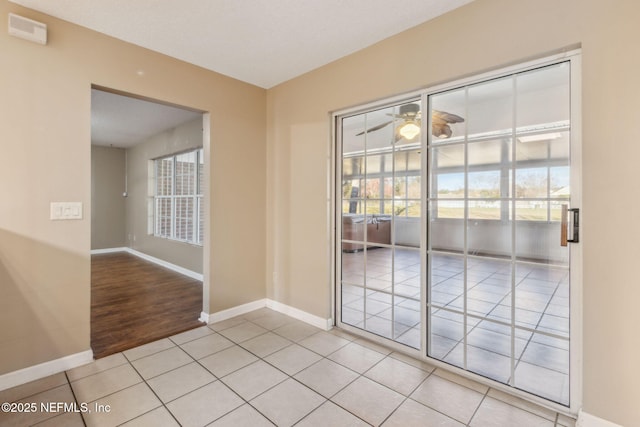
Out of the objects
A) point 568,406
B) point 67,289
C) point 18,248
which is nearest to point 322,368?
point 568,406

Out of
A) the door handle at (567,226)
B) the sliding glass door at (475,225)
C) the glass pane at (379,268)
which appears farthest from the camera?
the glass pane at (379,268)

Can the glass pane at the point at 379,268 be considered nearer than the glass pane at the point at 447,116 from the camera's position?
No

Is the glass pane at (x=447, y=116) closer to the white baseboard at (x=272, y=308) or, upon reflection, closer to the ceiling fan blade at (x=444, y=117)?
the ceiling fan blade at (x=444, y=117)

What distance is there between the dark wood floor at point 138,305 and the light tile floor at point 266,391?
0.33 m

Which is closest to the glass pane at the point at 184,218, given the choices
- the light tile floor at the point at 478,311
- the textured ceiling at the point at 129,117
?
the textured ceiling at the point at 129,117

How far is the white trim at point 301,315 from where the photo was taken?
2993 mm

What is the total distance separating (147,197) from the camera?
635cm

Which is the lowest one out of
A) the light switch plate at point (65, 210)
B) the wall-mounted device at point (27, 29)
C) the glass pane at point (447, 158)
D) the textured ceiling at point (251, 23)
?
the light switch plate at point (65, 210)

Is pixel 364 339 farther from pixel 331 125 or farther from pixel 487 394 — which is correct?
pixel 331 125

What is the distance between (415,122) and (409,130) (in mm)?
79

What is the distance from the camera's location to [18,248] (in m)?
2.09

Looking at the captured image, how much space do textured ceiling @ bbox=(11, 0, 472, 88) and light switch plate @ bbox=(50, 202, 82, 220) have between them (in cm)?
141

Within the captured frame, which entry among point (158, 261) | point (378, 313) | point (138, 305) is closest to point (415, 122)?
point (378, 313)

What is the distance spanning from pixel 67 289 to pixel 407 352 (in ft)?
9.20
